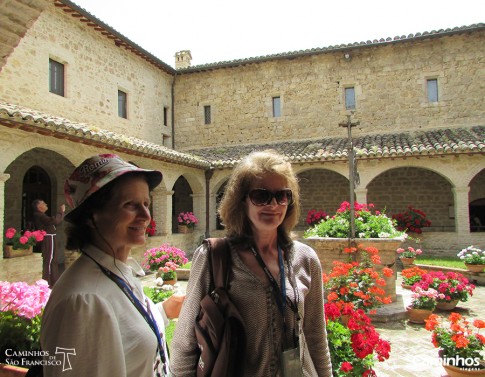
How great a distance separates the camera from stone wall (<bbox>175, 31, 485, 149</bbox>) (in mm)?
12477

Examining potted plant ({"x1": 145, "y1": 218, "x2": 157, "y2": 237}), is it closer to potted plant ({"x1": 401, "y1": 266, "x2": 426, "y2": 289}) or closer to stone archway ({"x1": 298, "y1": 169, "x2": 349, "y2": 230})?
stone archway ({"x1": 298, "y1": 169, "x2": 349, "y2": 230})

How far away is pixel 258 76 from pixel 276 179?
539 inches

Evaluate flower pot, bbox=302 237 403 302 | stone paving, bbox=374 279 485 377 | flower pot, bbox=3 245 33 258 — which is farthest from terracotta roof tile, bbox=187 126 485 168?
flower pot, bbox=3 245 33 258

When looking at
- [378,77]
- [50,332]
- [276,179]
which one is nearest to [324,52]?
[378,77]

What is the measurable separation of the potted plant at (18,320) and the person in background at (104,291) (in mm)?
1970

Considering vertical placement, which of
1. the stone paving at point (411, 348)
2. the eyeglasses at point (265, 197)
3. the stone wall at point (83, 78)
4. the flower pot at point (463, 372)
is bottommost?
the stone paving at point (411, 348)

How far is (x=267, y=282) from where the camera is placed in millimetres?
1562

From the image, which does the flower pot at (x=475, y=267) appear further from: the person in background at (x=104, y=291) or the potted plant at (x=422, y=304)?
the person in background at (x=104, y=291)

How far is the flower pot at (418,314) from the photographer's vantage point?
199 inches

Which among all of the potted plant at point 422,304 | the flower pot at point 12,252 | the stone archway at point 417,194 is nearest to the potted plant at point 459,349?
the potted plant at point 422,304

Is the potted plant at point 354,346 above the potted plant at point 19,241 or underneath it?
underneath

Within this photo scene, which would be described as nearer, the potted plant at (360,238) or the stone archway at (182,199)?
the potted plant at (360,238)

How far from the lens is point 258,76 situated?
14.5m

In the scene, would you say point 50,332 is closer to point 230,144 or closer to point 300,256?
point 300,256
